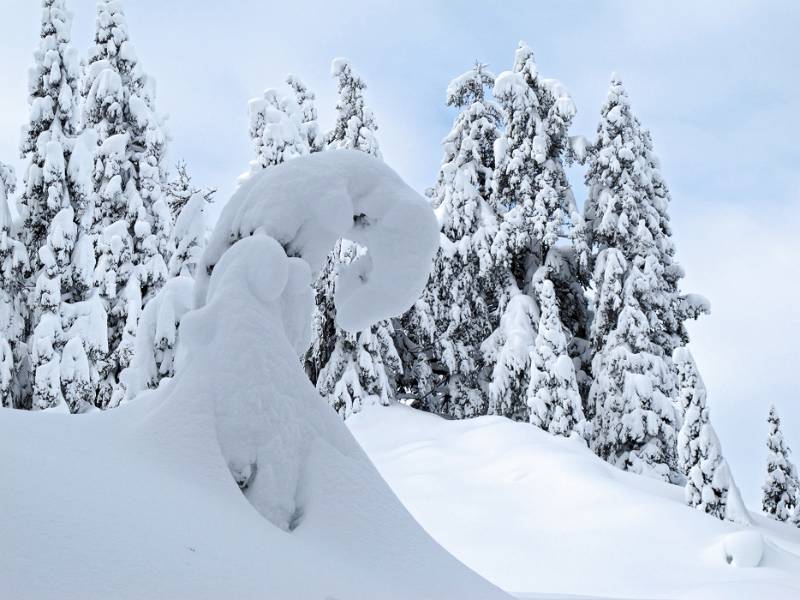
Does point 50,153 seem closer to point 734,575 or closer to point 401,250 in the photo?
point 401,250

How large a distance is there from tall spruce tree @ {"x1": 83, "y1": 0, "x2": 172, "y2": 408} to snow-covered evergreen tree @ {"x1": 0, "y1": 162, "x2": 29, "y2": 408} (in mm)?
1594

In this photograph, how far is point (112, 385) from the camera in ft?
56.8

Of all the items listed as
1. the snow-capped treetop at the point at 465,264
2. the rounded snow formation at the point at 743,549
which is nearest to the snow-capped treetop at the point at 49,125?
the snow-capped treetop at the point at 465,264

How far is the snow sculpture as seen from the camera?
396cm

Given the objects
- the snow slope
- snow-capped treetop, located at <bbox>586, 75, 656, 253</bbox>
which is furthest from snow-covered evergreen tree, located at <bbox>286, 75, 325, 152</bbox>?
the snow slope

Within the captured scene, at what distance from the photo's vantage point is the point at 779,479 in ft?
68.4

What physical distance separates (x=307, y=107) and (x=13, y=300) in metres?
9.82

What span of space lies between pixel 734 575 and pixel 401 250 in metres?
6.75

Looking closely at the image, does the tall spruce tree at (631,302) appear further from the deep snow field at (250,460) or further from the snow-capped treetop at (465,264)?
the deep snow field at (250,460)

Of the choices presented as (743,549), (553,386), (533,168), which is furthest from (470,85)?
(743,549)

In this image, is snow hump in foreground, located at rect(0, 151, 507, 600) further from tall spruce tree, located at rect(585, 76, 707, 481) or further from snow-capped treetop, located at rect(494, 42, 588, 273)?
snow-capped treetop, located at rect(494, 42, 588, 273)

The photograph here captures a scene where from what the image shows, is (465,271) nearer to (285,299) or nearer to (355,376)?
(355,376)

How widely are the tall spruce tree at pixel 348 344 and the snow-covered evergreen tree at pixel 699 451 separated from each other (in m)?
7.58

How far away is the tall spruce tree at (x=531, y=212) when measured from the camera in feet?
71.9
